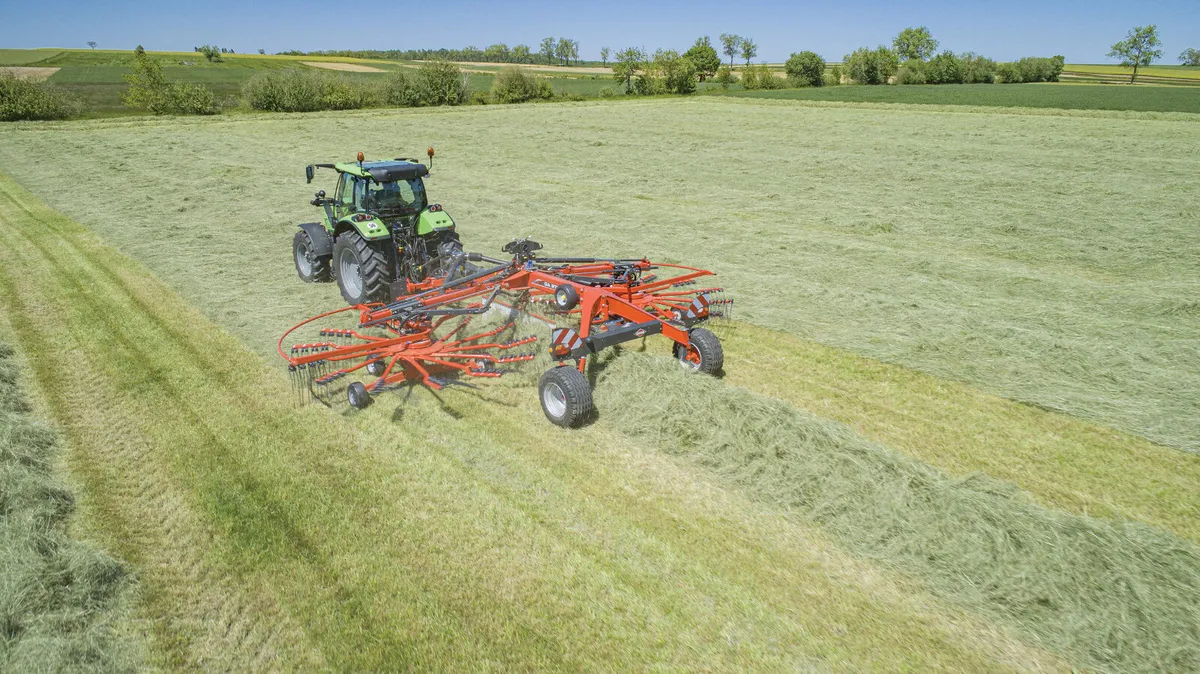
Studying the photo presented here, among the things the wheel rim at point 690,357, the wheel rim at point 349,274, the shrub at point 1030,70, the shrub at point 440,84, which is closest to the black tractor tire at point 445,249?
the wheel rim at point 349,274

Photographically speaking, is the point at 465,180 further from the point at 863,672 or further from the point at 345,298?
the point at 863,672

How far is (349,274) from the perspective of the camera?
8570 millimetres

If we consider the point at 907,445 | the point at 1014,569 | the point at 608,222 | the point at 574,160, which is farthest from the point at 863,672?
the point at 574,160

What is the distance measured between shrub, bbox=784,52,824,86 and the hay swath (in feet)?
170

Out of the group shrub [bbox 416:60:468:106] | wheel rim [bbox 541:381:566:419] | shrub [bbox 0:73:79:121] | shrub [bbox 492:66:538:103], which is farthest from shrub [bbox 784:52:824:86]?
wheel rim [bbox 541:381:566:419]

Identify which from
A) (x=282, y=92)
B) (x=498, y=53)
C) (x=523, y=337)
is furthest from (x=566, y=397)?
(x=498, y=53)

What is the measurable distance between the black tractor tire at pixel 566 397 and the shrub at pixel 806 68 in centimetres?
5348

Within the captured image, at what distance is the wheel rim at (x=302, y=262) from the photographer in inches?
381

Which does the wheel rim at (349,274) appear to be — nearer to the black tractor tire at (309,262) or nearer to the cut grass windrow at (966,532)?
the black tractor tire at (309,262)

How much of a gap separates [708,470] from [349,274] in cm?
587

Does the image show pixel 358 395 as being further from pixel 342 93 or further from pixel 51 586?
pixel 342 93

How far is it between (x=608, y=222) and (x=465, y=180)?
6.97 meters

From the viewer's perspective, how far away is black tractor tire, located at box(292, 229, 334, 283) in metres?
9.26

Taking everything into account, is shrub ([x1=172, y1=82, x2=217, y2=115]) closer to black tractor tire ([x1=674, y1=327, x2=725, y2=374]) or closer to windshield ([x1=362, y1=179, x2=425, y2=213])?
windshield ([x1=362, y1=179, x2=425, y2=213])
